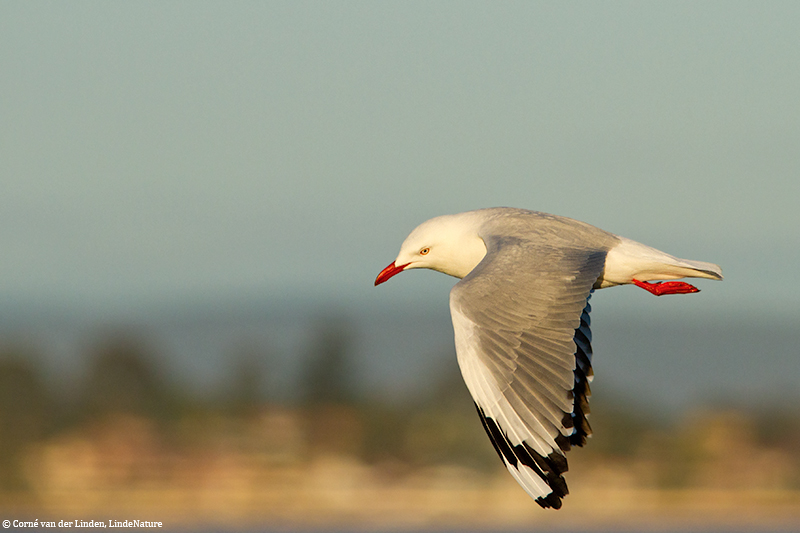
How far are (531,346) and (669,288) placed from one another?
9.70 feet

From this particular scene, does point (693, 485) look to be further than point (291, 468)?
Yes

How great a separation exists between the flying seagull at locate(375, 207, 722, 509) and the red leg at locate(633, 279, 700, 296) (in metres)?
1.04

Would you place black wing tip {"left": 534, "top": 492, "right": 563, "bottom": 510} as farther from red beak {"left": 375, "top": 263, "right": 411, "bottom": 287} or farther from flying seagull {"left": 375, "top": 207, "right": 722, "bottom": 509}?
red beak {"left": 375, "top": 263, "right": 411, "bottom": 287}

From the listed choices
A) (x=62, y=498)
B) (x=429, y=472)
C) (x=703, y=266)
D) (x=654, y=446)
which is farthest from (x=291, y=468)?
(x=703, y=266)

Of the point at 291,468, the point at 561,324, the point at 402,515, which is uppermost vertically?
the point at 561,324

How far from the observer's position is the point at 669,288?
10.4 metres

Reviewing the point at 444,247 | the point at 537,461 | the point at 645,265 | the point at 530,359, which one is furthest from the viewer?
the point at 444,247

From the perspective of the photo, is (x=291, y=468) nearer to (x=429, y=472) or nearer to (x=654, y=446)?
(x=429, y=472)

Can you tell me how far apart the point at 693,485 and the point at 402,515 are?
20.2 metres

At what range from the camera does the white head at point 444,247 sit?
32.7 feet

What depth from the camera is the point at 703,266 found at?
953cm

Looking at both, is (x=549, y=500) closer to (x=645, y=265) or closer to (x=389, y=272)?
(x=645, y=265)

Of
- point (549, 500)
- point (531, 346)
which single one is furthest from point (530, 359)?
point (549, 500)

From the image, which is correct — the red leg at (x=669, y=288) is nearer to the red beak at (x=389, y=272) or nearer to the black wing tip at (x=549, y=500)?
the red beak at (x=389, y=272)
